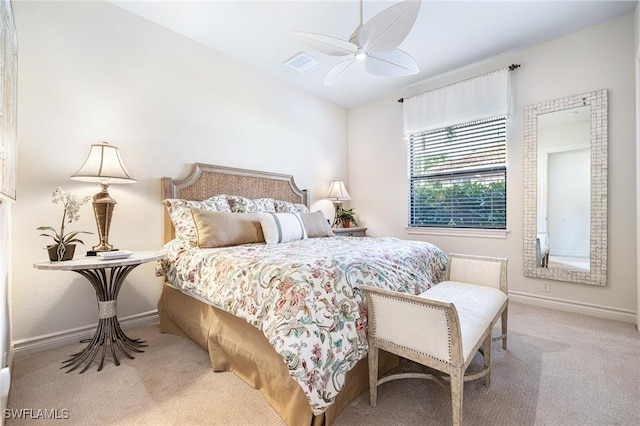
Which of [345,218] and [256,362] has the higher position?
[345,218]

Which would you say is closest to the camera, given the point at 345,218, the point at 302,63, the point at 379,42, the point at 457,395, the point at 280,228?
the point at 457,395

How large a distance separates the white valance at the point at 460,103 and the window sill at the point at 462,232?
1.34 metres

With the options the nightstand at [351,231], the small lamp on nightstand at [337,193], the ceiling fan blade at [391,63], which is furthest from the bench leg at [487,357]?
the small lamp on nightstand at [337,193]

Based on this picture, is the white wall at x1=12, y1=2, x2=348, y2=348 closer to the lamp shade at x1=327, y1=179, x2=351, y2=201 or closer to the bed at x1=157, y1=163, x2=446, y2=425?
the bed at x1=157, y1=163, x2=446, y2=425

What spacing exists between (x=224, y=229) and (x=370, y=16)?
2331 mm

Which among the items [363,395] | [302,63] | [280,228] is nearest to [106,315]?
[280,228]

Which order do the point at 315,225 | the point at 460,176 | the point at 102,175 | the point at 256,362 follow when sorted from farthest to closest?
the point at 460,176 < the point at 315,225 < the point at 102,175 < the point at 256,362

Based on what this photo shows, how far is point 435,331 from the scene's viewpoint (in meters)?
1.28

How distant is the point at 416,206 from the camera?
412cm

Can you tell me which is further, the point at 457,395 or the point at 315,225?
the point at 315,225

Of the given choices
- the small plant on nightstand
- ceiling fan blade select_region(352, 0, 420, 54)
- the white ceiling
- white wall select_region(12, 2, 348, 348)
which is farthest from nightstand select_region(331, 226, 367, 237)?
ceiling fan blade select_region(352, 0, 420, 54)

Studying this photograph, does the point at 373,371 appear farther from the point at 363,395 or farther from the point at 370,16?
the point at 370,16

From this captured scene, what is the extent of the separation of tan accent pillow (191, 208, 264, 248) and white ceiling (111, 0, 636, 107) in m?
1.81

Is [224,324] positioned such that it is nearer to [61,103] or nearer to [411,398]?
[411,398]
